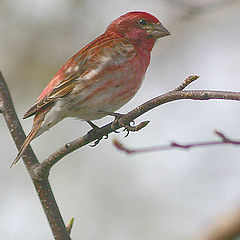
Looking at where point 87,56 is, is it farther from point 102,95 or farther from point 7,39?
point 7,39

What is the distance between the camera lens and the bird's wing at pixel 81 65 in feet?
20.1

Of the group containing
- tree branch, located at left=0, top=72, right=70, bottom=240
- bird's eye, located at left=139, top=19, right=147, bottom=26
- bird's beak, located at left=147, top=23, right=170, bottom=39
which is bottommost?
tree branch, located at left=0, top=72, right=70, bottom=240

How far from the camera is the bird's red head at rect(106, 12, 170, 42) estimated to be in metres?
6.76

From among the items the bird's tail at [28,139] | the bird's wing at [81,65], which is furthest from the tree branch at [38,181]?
the bird's wing at [81,65]

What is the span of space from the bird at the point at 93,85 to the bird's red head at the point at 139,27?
0.12m

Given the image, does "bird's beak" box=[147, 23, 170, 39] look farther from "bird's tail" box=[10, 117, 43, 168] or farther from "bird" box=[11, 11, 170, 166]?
"bird's tail" box=[10, 117, 43, 168]

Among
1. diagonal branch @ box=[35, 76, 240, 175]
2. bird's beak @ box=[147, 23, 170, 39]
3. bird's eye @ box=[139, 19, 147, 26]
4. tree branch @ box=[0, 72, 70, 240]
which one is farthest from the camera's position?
bird's eye @ box=[139, 19, 147, 26]

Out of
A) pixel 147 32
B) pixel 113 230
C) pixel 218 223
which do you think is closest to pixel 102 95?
pixel 147 32

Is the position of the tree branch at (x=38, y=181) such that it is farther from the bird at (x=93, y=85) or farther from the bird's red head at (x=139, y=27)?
the bird's red head at (x=139, y=27)

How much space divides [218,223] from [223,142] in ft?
2.19

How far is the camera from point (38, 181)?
4.84 meters

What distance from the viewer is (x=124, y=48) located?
6555mm

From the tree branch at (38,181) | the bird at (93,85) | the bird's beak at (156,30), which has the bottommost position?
the tree branch at (38,181)

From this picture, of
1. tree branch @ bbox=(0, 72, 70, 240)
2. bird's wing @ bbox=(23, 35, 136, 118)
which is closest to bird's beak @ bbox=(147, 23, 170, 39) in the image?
bird's wing @ bbox=(23, 35, 136, 118)
